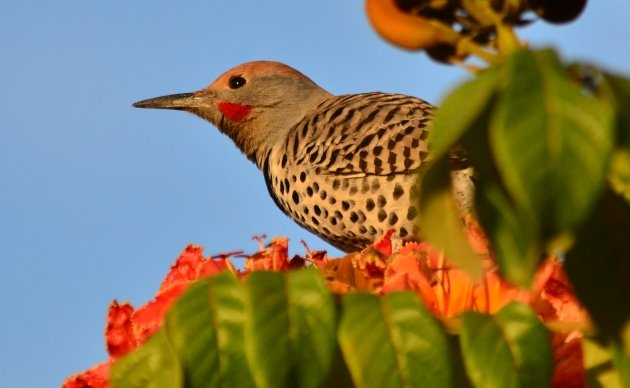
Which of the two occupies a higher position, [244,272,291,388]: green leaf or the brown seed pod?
the brown seed pod

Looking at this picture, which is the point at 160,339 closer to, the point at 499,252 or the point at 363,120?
the point at 499,252

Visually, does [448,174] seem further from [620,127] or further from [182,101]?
[182,101]

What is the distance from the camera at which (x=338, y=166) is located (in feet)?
24.9

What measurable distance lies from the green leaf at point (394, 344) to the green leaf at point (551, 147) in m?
0.39

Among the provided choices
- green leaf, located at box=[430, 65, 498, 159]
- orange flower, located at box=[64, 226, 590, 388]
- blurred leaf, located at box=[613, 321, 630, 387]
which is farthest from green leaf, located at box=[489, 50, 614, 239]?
orange flower, located at box=[64, 226, 590, 388]

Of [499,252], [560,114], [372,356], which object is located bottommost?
[372,356]

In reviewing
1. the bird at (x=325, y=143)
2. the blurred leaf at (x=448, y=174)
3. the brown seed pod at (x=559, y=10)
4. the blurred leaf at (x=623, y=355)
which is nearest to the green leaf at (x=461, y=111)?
the blurred leaf at (x=448, y=174)

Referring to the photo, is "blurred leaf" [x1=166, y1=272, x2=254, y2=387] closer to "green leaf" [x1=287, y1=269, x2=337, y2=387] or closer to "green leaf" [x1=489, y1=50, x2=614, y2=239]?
"green leaf" [x1=287, y1=269, x2=337, y2=387]

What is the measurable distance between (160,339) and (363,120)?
6462 mm

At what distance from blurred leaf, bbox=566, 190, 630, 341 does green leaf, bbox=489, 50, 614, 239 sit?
0.08 m

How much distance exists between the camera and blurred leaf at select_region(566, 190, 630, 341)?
45.1 inches

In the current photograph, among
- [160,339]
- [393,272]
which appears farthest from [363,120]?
[160,339]

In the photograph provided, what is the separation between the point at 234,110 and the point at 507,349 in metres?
7.74

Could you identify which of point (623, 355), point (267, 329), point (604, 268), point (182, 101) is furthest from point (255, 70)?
point (604, 268)
